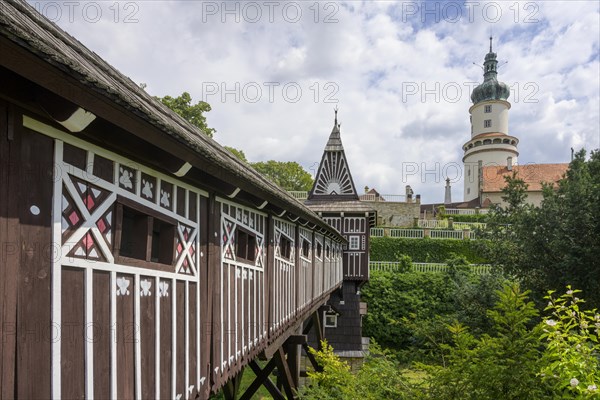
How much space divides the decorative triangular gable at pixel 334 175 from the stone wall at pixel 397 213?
13.5 meters

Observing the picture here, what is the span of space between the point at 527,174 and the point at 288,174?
25985 millimetres

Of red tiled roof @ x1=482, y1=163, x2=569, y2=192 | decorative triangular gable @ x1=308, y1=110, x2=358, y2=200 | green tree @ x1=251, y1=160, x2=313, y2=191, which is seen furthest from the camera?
red tiled roof @ x1=482, y1=163, x2=569, y2=192

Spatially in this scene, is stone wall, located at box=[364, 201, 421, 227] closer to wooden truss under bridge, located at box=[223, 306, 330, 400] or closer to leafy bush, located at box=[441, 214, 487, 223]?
leafy bush, located at box=[441, 214, 487, 223]

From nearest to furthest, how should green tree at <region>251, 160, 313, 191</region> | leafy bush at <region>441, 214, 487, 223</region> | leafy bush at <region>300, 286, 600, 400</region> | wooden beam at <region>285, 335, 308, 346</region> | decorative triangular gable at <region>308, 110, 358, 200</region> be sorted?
leafy bush at <region>300, 286, 600, 400</region>, wooden beam at <region>285, 335, 308, 346</region>, decorative triangular gable at <region>308, 110, 358, 200</region>, leafy bush at <region>441, 214, 487, 223</region>, green tree at <region>251, 160, 313, 191</region>

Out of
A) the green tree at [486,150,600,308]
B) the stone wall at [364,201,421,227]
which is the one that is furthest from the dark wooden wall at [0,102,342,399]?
the stone wall at [364,201,421,227]

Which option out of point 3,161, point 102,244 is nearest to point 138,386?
point 102,244

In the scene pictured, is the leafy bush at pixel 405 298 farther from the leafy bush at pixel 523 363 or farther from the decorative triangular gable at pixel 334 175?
the leafy bush at pixel 523 363

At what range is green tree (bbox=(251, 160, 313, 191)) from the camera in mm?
39219

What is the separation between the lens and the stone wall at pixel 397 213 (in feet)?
106

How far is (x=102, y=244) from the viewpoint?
2.27 m

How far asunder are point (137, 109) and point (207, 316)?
219 centimetres

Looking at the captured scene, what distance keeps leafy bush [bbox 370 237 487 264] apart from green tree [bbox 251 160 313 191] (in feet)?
45.9

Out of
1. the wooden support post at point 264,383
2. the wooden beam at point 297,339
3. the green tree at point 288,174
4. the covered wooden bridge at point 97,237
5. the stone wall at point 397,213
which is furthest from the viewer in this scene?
the green tree at point 288,174

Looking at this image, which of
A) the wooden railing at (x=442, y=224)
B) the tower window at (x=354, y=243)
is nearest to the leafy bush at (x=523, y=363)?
the tower window at (x=354, y=243)
